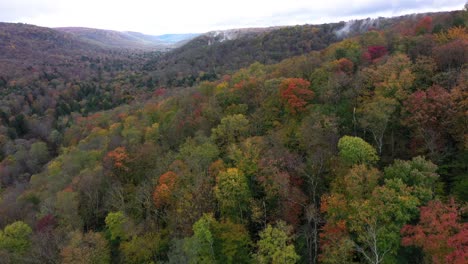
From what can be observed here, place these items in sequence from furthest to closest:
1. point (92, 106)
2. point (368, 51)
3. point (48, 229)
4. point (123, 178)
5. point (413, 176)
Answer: point (92, 106) → point (368, 51) → point (123, 178) → point (48, 229) → point (413, 176)

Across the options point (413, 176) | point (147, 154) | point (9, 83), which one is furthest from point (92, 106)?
point (413, 176)

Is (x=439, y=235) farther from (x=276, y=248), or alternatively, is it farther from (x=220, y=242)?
(x=220, y=242)

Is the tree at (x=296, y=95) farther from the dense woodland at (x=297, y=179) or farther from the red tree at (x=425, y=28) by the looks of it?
the red tree at (x=425, y=28)

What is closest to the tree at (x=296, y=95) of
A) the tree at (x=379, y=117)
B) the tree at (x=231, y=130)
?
the tree at (x=231, y=130)

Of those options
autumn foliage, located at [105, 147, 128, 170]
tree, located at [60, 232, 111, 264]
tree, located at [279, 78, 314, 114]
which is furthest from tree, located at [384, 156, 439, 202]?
autumn foliage, located at [105, 147, 128, 170]

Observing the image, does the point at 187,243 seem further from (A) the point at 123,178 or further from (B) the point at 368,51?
(B) the point at 368,51
